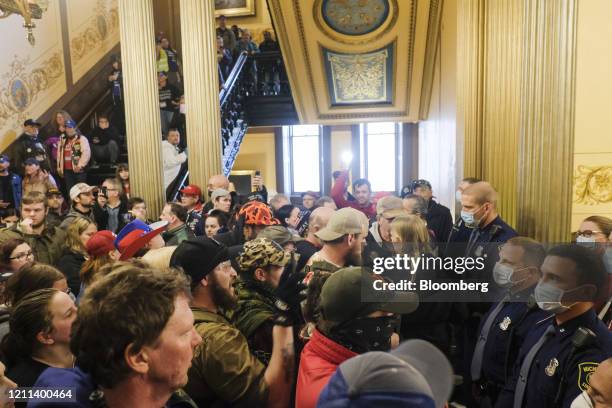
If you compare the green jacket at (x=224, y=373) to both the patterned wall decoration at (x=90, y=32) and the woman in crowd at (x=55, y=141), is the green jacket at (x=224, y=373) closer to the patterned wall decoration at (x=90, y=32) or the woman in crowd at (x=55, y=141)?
the woman in crowd at (x=55, y=141)

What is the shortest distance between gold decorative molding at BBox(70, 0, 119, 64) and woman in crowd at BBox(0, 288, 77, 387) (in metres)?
9.69

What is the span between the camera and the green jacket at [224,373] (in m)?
1.53

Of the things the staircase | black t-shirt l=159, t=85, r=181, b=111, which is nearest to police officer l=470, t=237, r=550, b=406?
black t-shirt l=159, t=85, r=181, b=111

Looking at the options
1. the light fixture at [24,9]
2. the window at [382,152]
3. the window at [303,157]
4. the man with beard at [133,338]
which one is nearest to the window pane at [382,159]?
the window at [382,152]

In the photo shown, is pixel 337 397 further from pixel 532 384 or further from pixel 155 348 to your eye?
pixel 532 384

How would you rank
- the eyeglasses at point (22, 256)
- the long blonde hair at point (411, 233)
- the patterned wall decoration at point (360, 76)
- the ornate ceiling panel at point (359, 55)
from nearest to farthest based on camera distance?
the eyeglasses at point (22, 256) → the long blonde hair at point (411, 233) → the ornate ceiling panel at point (359, 55) → the patterned wall decoration at point (360, 76)

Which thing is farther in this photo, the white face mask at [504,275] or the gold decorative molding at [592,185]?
the gold decorative molding at [592,185]

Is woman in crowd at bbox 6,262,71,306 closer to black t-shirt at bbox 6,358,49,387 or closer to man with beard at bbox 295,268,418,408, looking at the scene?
black t-shirt at bbox 6,358,49,387

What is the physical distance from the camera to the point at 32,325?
1652mm

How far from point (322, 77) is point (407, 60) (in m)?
1.72

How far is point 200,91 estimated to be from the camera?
19.3ft

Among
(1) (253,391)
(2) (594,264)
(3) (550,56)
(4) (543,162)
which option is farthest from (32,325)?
(3) (550,56)

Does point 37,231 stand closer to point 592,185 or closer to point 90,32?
Answer: point 592,185

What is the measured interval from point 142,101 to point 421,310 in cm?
466
